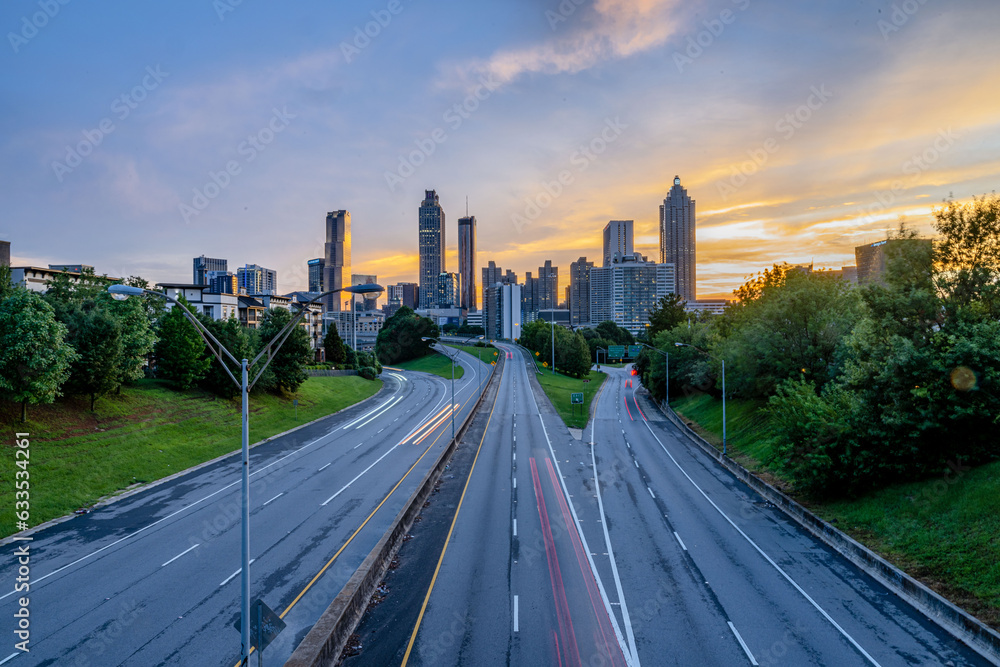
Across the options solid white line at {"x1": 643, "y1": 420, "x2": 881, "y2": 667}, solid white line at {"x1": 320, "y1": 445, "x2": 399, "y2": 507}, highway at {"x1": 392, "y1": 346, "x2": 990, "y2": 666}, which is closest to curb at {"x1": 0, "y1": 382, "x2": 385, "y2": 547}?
solid white line at {"x1": 320, "y1": 445, "x2": 399, "y2": 507}

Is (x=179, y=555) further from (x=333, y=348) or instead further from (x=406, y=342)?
(x=406, y=342)

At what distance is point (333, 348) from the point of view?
88375 mm

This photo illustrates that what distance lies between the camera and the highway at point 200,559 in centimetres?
1413

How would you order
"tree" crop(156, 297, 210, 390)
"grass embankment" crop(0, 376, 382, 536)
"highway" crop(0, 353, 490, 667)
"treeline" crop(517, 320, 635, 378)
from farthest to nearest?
"treeline" crop(517, 320, 635, 378)
"tree" crop(156, 297, 210, 390)
"grass embankment" crop(0, 376, 382, 536)
"highway" crop(0, 353, 490, 667)

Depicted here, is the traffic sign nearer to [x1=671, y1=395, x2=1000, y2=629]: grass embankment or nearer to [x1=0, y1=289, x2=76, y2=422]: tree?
[x1=671, y1=395, x2=1000, y2=629]: grass embankment

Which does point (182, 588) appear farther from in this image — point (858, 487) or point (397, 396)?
point (397, 396)

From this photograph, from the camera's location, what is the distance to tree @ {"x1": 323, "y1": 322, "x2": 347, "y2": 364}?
88.3 meters

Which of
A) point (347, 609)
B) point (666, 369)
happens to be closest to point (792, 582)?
point (347, 609)

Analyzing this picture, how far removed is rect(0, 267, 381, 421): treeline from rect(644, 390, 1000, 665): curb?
4019 cm

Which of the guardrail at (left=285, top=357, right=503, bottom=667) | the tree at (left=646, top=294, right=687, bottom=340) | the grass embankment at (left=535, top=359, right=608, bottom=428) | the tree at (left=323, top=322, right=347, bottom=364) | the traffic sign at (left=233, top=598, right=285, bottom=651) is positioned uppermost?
the tree at (left=646, top=294, right=687, bottom=340)

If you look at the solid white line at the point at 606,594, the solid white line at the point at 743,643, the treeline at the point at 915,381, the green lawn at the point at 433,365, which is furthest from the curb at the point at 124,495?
the green lawn at the point at 433,365

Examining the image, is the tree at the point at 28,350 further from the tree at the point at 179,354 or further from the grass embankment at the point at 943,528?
the grass embankment at the point at 943,528

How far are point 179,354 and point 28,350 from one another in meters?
18.6

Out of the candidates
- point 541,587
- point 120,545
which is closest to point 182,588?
point 120,545
